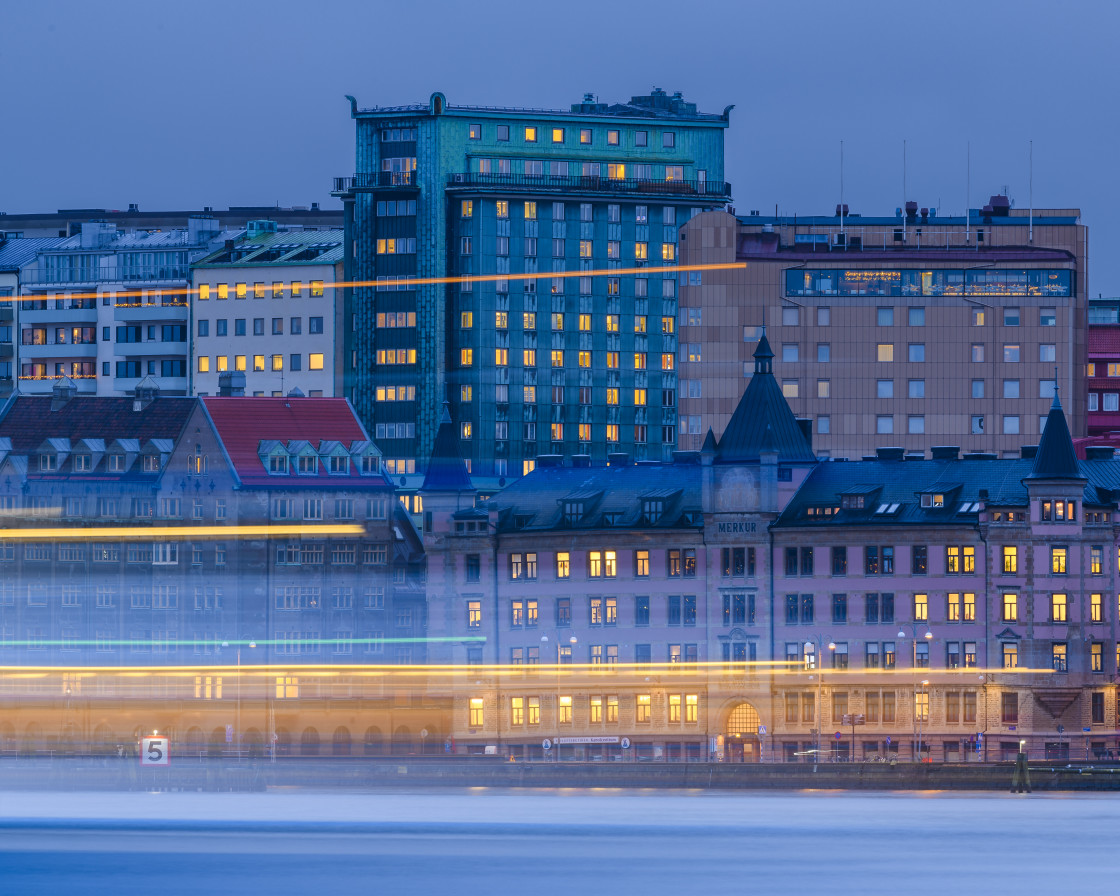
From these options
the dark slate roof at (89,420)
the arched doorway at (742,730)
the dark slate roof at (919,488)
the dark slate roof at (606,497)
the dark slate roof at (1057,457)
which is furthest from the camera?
the dark slate roof at (89,420)

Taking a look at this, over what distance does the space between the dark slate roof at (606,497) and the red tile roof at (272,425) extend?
1036 centimetres

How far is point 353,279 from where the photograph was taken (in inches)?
7805

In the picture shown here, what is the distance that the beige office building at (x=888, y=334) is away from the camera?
636ft

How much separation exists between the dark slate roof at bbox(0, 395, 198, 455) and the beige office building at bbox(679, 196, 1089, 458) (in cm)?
3548

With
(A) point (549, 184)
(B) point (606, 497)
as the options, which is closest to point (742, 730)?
(B) point (606, 497)

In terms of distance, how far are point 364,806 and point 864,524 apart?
30.5 meters

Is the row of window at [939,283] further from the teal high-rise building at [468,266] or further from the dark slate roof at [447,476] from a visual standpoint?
the dark slate roof at [447,476]

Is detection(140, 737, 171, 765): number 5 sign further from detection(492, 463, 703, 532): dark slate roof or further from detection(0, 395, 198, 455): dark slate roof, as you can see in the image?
detection(0, 395, 198, 455): dark slate roof

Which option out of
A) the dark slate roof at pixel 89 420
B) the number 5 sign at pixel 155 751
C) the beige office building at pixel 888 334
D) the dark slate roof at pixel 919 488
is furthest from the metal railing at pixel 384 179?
the number 5 sign at pixel 155 751

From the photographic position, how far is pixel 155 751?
13138cm

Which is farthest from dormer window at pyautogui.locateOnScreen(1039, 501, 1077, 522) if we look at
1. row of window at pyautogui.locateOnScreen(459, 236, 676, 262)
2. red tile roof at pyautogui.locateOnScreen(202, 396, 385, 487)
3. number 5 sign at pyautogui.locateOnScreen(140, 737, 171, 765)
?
row of window at pyautogui.locateOnScreen(459, 236, 676, 262)

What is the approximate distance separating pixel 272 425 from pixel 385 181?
94.8 ft

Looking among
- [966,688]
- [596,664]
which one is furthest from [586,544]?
[966,688]

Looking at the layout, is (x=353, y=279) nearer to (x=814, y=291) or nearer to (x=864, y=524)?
(x=814, y=291)
